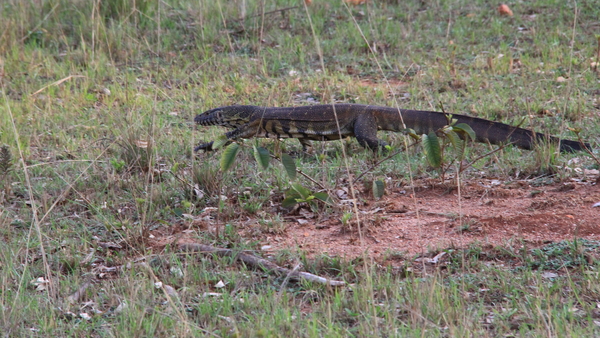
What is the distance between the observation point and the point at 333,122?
6.19m

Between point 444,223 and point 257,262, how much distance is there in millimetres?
1216

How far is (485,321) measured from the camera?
3.14m

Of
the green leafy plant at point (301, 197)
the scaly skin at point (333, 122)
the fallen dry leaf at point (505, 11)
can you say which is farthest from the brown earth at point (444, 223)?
the fallen dry leaf at point (505, 11)

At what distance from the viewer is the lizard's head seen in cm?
643

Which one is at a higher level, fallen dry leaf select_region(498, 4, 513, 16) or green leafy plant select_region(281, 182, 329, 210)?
fallen dry leaf select_region(498, 4, 513, 16)

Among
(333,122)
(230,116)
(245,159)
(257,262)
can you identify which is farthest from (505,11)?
(257,262)

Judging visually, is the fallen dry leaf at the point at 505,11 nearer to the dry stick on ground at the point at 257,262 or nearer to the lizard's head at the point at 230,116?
the lizard's head at the point at 230,116

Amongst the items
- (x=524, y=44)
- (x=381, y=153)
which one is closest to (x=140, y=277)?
(x=381, y=153)

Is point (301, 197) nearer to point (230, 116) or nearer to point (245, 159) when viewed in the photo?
point (245, 159)

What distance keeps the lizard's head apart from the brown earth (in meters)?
1.81

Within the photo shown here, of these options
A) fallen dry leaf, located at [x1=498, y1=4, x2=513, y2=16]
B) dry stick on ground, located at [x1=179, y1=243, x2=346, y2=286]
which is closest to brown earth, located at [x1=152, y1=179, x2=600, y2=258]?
dry stick on ground, located at [x1=179, y1=243, x2=346, y2=286]

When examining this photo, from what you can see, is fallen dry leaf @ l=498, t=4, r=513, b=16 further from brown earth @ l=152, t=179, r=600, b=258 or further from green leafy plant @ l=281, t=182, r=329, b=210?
green leafy plant @ l=281, t=182, r=329, b=210

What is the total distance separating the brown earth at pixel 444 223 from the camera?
4004mm

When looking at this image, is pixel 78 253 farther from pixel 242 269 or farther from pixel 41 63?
pixel 41 63
